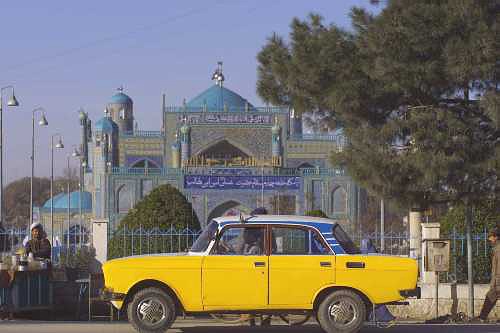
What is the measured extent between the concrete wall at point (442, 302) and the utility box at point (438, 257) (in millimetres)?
643

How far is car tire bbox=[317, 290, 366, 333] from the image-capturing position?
10250 mm

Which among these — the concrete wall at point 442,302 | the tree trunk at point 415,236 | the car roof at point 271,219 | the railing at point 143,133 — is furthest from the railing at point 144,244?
the railing at point 143,133

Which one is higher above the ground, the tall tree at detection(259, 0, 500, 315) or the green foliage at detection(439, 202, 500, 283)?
the tall tree at detection(259, 0, 500, 315)

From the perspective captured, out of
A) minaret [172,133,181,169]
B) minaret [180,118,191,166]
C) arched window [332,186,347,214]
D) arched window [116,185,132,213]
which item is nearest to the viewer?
arched window [116,185,132,213]

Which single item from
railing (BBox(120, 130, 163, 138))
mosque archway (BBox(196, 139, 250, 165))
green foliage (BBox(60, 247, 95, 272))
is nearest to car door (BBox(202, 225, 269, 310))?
green foliage (BBox(60, 247, 95, 272))

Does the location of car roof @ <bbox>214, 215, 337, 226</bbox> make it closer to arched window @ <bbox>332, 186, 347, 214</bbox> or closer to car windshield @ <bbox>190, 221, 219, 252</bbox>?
car windshield @ <bbox>190, 221, 219, 252</bbox>

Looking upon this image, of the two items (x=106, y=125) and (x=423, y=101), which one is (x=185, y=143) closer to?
(x=106, y=125)

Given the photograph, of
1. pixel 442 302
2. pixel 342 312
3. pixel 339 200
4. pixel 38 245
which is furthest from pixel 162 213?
pixel 339 200

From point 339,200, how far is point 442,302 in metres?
44.3

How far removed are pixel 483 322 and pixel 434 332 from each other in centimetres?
198

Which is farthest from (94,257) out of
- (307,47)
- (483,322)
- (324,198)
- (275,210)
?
(324,198)

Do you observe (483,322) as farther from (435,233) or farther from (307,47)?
(307,47)

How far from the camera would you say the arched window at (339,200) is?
5803 cm

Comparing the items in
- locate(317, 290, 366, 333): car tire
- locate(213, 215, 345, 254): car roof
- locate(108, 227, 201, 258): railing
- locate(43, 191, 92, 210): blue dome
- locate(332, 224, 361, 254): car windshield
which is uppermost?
locate(43, 191, 92, 210): blue dome
